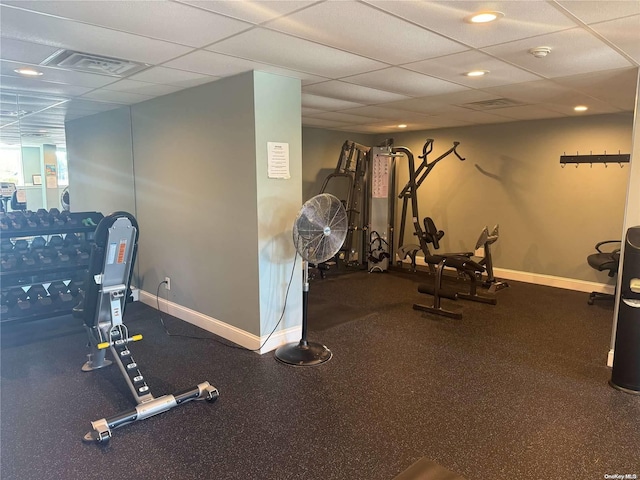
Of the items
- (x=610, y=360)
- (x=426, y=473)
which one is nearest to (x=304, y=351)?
(x=426, y=473)

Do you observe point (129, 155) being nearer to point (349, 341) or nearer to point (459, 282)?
point (349, 341)

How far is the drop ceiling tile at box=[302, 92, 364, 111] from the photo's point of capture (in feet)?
13.9

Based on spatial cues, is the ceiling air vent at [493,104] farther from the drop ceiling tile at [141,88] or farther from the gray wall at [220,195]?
the drop ceiling tile at [141,88]

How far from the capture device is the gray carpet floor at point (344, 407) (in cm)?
216

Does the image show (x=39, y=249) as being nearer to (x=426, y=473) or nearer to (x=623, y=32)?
(x=426, y=473)

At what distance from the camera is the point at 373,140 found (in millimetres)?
7578

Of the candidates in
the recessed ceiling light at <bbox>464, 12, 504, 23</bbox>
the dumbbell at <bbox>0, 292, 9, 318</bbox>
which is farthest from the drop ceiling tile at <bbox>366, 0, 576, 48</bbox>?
the dumbbell at <bbox>0, 292, 9, 318</bbox>

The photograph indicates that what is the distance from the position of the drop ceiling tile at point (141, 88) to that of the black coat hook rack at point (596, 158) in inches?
183

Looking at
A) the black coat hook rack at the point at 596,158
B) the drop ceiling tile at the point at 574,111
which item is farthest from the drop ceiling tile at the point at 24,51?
the black coat hook rack at the point at 596,158

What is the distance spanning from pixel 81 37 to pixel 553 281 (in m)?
5.78

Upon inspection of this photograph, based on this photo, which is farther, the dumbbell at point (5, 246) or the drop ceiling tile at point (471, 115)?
the drop ceiling tile at point (471, 115)

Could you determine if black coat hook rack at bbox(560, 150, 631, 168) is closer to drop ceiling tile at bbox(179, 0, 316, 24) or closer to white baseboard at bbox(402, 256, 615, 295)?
white baseboard at bbox(402, 256, 615, 295)

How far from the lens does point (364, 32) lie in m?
2.31

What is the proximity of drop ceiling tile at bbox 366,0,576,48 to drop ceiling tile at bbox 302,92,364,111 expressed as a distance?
1.97m
